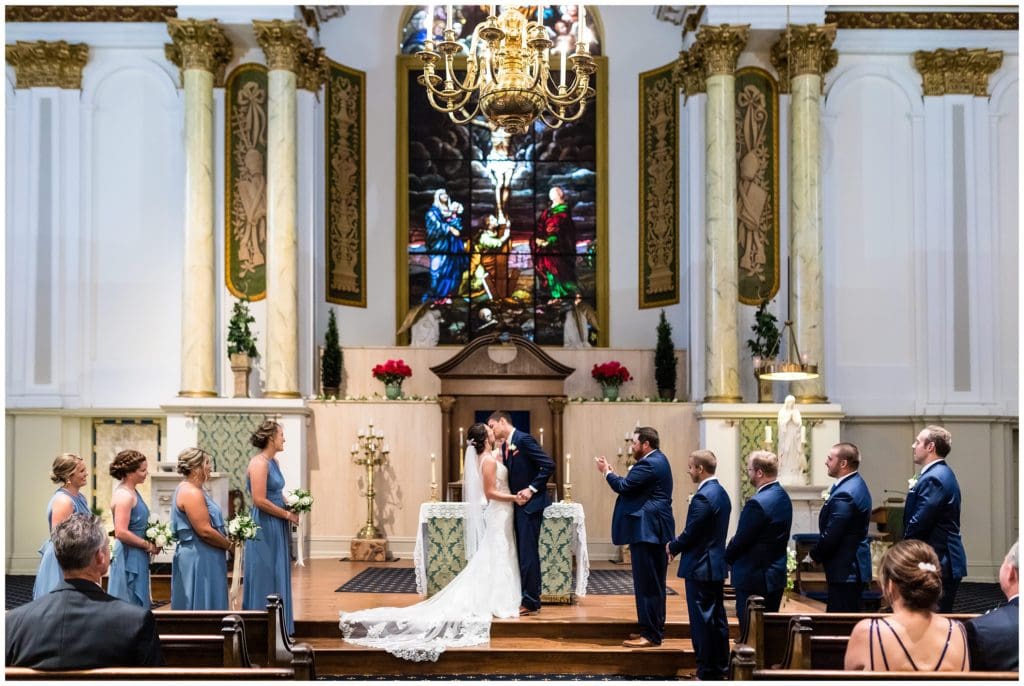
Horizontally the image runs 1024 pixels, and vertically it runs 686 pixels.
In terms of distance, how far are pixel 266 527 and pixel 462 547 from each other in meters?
2.40

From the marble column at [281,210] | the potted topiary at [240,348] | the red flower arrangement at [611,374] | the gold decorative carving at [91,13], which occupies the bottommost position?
the red flower arrangement at [611,374]

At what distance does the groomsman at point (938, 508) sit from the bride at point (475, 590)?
308 centimetres

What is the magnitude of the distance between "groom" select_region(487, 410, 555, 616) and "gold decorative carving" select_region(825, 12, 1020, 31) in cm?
835

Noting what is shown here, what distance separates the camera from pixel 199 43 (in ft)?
43.5

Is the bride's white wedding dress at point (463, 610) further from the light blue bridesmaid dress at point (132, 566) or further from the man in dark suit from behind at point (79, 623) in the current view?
the man in dark suit from behind at point (79, 623)

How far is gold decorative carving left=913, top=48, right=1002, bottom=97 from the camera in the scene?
1385 cm

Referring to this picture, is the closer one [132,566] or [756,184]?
[132,566]

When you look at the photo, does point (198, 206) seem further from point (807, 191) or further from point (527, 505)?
point (807, 191)

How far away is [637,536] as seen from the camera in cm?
743

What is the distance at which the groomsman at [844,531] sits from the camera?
658 centimetres

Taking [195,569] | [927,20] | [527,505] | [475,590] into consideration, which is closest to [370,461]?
[527,505]

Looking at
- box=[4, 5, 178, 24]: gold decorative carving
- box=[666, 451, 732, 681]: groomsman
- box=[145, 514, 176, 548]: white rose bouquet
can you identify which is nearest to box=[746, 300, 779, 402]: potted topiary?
box=[666, 451, 732, 681]: groomsman

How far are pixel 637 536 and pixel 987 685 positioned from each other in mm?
3788

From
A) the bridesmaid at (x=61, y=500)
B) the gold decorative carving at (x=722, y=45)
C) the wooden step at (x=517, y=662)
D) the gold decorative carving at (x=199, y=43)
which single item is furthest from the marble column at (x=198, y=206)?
the bridesmaid at (x=61, y=500)
